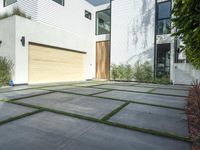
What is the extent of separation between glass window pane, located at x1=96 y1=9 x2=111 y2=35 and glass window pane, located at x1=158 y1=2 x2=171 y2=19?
5049 mm

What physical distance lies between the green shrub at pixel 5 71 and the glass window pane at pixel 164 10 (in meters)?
10.7

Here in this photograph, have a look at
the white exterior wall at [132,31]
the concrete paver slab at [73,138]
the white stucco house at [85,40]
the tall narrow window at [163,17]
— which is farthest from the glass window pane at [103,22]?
the concrete paver slab at [73,138]

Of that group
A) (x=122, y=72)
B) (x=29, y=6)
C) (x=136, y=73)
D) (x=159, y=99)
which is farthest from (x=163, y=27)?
(x=29, y=6)

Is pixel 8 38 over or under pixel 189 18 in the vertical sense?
over

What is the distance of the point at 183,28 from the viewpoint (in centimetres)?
212

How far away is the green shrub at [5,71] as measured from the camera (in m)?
8.22

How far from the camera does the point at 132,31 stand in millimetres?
12695

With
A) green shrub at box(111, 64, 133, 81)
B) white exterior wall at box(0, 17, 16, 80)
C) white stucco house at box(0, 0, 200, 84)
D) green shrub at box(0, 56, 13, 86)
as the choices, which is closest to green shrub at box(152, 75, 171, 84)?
white stucco house at box(0, 0, 200, 84)

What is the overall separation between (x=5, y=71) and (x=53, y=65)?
314 cm

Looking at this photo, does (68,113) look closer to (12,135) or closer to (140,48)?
(12,135)

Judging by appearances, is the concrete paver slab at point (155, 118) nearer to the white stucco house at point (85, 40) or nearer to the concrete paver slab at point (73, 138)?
the concrete paver slab at point (73, 138)

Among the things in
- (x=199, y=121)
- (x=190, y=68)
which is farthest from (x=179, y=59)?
(x=199, y=121)

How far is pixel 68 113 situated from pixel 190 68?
387 inches

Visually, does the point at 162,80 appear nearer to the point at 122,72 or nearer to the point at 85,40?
the point at 122,72
